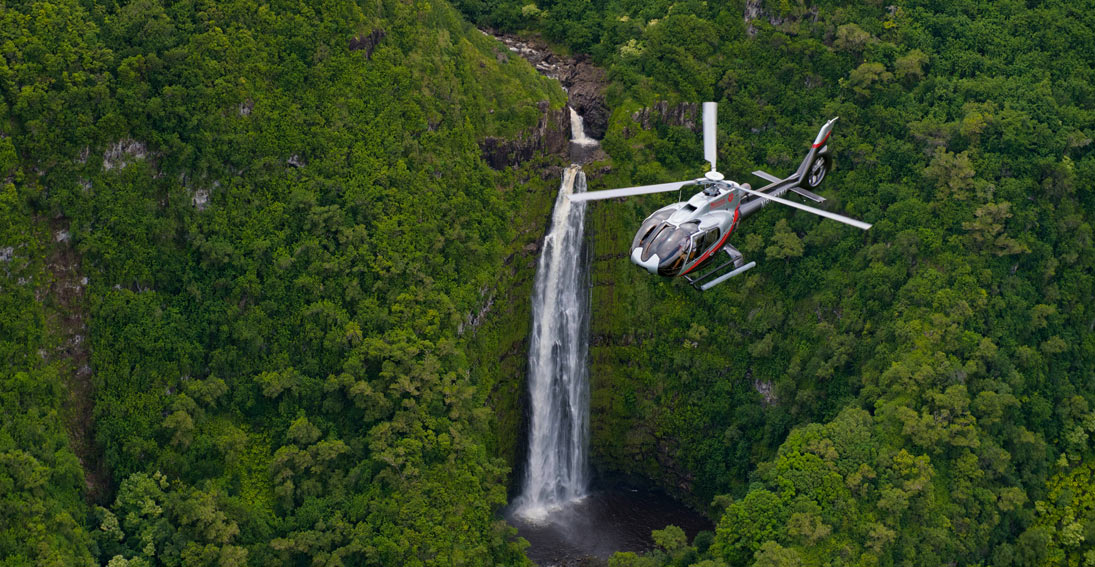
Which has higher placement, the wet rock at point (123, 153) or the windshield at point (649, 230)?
the windshield at point (649, 230)

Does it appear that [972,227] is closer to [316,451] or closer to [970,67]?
[970,67]

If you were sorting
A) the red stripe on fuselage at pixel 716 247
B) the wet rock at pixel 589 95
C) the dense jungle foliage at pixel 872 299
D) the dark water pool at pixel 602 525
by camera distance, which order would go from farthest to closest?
the wet rock at pixel 589 95 < the dark water pool at pixel 602 525 < the dense jungle foliage at pixel 872 299 < the red stripe on fuselage at pixel 716 247

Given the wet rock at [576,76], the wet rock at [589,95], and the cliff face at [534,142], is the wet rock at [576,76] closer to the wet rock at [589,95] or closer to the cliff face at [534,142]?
the wet rock at [589,95]

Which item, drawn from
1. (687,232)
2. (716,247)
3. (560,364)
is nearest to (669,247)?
(687,232)

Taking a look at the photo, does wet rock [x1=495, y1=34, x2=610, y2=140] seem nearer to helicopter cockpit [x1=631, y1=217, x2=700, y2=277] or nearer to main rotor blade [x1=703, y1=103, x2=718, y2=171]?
main rotor blade [x1=703, y1=103, x2=718, y2=171]

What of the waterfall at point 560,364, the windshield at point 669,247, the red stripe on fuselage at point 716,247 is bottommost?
the waterfall at point 560,364

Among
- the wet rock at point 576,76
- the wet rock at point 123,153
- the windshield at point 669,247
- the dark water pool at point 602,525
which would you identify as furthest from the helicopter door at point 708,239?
the wet rock at point 123,153

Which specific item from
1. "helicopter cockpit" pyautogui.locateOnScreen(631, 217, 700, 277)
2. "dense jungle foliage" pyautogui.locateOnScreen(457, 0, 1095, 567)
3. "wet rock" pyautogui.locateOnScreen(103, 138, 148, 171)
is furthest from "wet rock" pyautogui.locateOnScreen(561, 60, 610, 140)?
"helicopter cockpit" pyautogui.locateOnScreen(631, 217, 700, 277)
